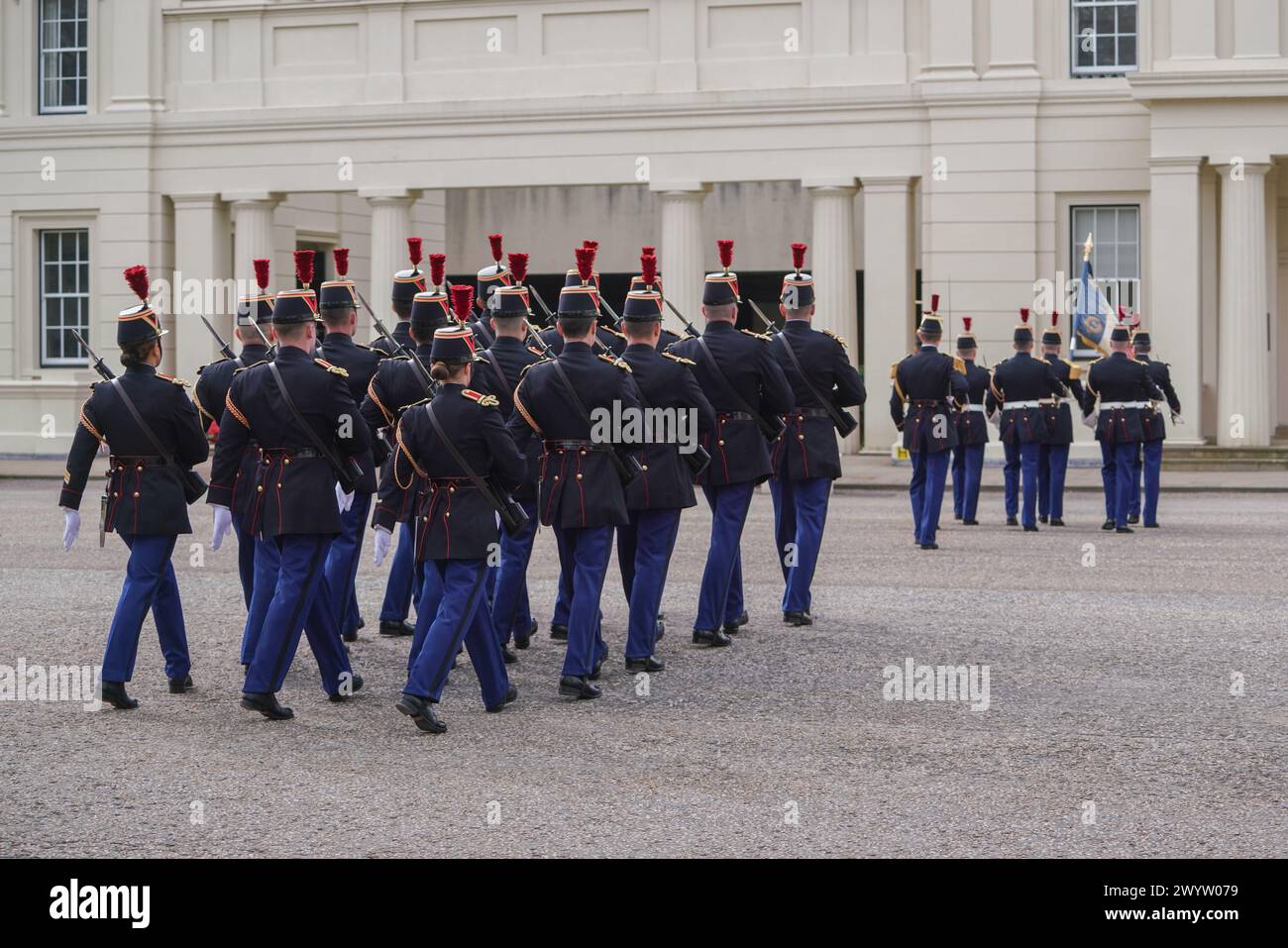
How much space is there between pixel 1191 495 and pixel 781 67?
963 centimetres

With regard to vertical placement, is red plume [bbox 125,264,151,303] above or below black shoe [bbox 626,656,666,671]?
above

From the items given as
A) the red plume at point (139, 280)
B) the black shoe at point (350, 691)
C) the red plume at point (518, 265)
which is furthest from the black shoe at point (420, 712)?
the red plume at point (518, 265)

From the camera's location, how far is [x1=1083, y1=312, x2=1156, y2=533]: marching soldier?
1978cm

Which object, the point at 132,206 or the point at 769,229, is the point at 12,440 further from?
the point at 769,229

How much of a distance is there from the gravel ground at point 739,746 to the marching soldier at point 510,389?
359 millimetres

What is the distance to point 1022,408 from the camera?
20406 millimetres

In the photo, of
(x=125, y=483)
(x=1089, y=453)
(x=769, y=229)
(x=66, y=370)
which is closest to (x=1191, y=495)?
(x=1089, y=453)

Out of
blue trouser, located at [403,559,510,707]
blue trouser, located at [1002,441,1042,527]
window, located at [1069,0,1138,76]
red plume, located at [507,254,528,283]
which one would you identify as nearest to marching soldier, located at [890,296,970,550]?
blue trouser, located at [1002,441,1042,527]

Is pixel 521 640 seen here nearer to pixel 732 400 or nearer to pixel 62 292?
pixel 732 400

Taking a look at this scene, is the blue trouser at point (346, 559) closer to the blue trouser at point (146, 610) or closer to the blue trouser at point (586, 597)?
the blue trouser at point (146, 610)

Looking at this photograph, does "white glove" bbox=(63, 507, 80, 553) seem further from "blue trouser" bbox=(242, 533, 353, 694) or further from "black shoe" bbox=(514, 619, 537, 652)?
"black shoe" bbox=(514, 619, 537, 652)

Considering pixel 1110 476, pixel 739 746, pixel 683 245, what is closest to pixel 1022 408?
pixel 1110 476

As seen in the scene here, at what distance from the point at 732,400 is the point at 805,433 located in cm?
92

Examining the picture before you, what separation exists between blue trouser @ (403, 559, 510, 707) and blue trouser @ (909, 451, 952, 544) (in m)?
8.34
